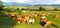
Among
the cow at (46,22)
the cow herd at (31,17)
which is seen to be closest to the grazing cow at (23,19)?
the cow herd at (31,17)

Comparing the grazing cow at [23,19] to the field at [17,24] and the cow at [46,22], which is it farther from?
the cow at [46,22]

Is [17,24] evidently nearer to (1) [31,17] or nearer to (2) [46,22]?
(1) [31,17]

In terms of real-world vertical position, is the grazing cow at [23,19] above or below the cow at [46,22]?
above

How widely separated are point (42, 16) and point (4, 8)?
1.59ft

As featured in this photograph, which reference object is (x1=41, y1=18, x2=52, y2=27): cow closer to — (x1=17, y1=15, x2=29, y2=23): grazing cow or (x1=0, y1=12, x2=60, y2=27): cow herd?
(x1=0, y1=12, x2=60, y2=27): cow herd

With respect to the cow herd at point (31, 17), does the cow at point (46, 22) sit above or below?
below

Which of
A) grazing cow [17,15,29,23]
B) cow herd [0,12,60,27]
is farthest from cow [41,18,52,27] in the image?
grazing cow [17,15,29,23]

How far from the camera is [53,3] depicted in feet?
6.02

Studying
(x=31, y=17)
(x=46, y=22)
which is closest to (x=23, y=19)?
(x=31, y=17)

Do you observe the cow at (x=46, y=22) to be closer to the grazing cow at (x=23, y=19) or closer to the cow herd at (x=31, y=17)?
the cow herd at (x=31, y=17)

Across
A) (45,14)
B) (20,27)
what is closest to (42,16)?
(45,14)

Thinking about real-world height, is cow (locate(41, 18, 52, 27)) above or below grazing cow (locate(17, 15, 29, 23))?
below

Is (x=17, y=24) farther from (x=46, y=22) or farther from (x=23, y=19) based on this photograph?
(x=46, y=22)

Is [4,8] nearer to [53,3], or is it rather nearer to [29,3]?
[29,3]
